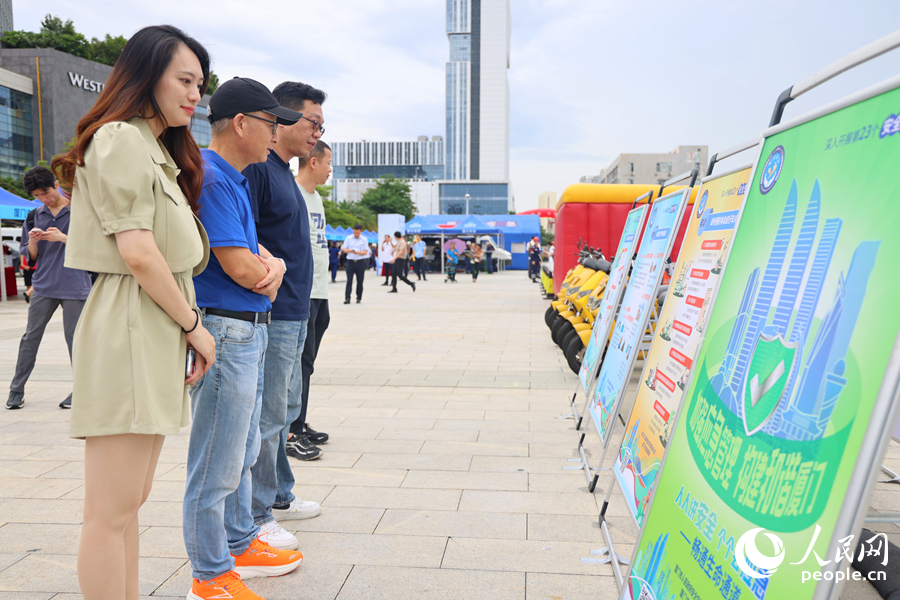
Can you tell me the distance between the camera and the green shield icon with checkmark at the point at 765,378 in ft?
4.38

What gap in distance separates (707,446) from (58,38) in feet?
213

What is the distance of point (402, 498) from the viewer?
133 inches

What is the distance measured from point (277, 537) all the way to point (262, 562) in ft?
0.70

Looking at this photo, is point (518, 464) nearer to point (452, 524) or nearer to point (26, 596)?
point (452, 524)

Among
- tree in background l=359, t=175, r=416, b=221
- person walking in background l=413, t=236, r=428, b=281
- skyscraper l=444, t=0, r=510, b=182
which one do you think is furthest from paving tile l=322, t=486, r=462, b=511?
skyscraper l=444, t=0, r=510, b=182

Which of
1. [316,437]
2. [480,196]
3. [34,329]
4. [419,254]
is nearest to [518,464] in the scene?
[316,437]

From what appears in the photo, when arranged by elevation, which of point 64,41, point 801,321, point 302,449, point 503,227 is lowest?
point 302,449

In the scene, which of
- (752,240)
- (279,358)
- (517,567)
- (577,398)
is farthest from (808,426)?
(577,398)

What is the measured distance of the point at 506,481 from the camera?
3.64 m

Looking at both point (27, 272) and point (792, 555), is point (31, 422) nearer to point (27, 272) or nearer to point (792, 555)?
point (792, 555)

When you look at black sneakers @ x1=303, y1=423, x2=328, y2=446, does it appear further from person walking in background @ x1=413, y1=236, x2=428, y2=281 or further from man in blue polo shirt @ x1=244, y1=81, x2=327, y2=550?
person walking in background @ x1=413, y1=236, x2=428, y2=281

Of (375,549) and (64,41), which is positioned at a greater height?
(64,41)

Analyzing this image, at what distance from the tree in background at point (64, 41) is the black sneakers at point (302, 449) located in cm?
5409

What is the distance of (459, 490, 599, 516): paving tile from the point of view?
127 inches
